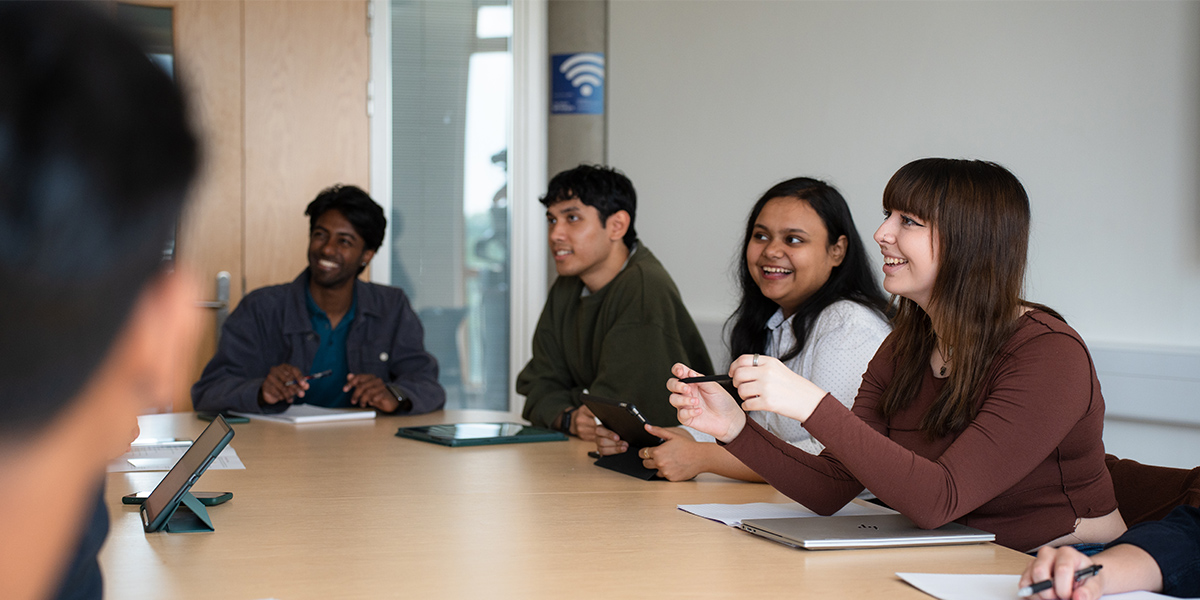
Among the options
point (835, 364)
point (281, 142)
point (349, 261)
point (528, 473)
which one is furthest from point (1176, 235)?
point (281, 142)

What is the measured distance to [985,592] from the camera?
45.1 inches

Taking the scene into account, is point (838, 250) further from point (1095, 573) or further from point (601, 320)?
point (1095, 573)

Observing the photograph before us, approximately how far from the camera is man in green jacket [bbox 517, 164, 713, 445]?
2602 millimetres

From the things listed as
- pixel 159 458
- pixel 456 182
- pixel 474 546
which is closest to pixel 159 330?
pixel 474 546

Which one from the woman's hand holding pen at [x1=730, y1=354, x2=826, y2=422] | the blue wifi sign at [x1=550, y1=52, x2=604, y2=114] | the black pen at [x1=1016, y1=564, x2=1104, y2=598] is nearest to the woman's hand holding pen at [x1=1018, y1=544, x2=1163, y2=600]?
the black pen at [x1=1016, y1=564, x2=1104, y2=598]

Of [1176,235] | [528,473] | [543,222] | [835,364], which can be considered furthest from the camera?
[543,222]

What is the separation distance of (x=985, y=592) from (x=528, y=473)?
3.31 feet

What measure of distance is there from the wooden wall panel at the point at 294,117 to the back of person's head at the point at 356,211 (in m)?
0.70

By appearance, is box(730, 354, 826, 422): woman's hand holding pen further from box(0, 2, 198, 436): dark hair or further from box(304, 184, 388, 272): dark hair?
box(304, 184, 388, 272): dark hair

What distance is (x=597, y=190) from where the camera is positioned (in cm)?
302

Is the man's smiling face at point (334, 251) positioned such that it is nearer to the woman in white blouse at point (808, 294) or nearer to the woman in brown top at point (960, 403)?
the woman in white blouse at point (808, 294)

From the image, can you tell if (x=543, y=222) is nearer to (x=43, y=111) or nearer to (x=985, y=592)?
(x=985, y=592)

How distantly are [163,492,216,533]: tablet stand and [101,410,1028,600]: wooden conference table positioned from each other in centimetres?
2

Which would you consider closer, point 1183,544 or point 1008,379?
point 1183,544
